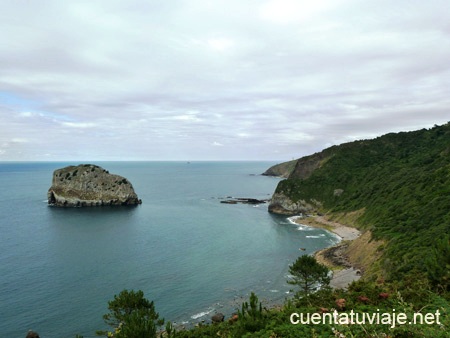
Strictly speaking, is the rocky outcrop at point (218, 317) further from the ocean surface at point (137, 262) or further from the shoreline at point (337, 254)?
the shoreline at point (337, 254)

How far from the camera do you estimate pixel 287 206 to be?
15300 cm

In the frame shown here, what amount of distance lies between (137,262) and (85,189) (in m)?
103

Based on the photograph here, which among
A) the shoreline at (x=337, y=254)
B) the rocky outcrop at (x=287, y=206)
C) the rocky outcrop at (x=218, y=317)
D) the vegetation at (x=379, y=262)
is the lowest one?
the rocky outcrop at (x=218, y=317)

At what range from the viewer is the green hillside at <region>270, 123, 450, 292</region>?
53.9m

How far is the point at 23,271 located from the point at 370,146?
583 ft

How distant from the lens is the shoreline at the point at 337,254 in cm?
6500

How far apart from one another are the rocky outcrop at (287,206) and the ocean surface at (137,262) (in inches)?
444

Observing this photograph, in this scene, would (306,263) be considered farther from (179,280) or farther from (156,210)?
(156,210)

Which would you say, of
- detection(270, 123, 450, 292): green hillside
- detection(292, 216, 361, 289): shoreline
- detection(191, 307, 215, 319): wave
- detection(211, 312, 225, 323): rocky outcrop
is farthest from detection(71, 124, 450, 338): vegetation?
detection(211, 312, 225, 323): rocky outcrop

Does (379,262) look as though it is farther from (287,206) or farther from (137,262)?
(287,206)

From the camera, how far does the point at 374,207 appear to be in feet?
361

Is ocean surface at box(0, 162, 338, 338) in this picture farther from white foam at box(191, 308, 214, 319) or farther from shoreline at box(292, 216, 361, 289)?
shoreline at box(292, 216, 361, 289)

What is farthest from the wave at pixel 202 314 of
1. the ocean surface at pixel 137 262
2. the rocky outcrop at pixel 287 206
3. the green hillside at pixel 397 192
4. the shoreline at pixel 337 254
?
the rocky outcrop at pixel 287 206

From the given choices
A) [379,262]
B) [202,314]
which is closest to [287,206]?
[379,262]
